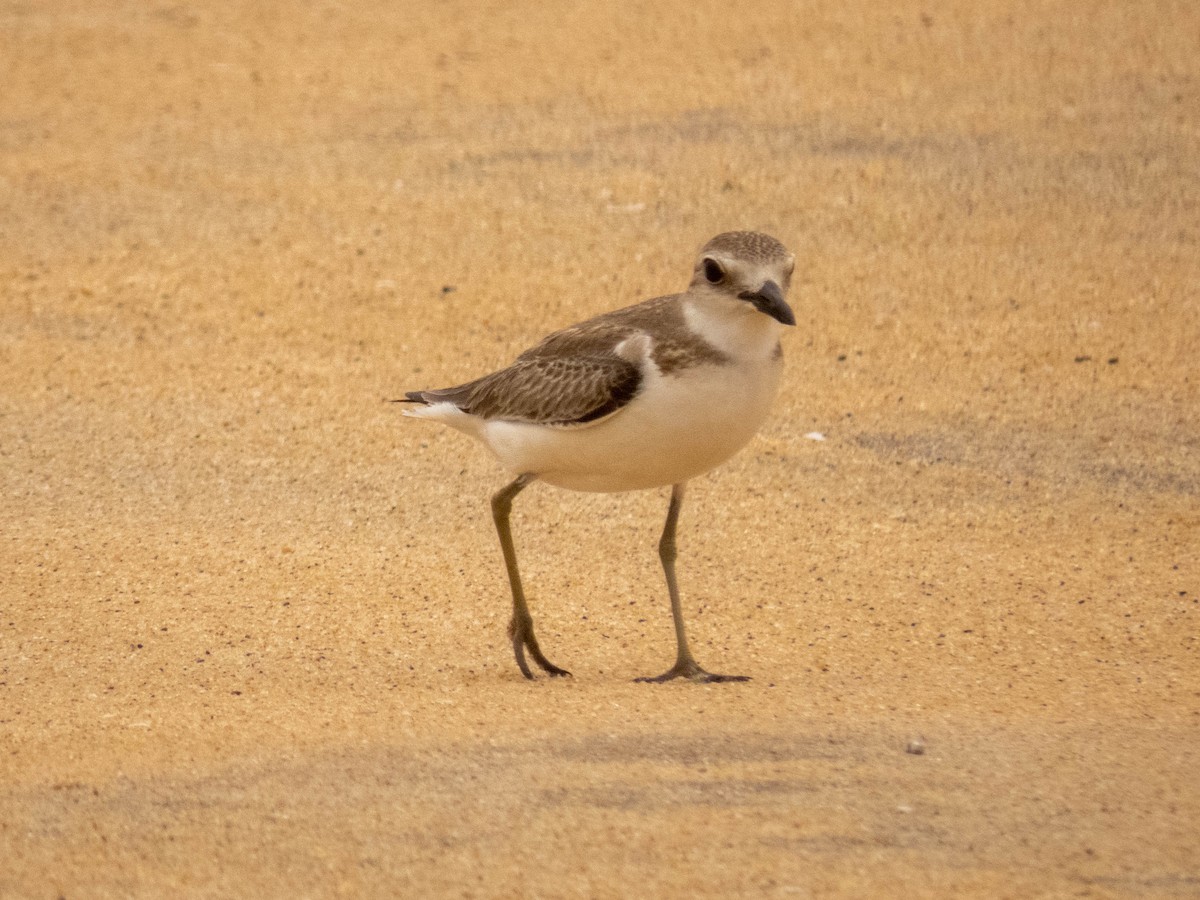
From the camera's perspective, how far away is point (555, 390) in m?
5.85

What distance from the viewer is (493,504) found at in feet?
20.5

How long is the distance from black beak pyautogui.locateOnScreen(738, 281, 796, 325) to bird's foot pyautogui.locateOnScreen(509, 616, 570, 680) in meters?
A: 1.46

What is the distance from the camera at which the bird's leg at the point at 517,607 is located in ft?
19.9

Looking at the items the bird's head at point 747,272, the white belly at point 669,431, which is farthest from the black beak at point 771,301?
the white belly at point 669,431

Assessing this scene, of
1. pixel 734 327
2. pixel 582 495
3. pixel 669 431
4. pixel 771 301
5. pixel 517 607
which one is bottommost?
pixel 582 495

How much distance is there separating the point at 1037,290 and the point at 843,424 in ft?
6.93

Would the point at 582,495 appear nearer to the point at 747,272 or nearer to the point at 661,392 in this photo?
the point at 661,392

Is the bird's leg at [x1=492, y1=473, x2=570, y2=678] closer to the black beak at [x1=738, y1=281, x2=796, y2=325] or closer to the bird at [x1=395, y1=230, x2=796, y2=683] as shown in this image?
the bird at [x1=395, y1=230, x2=796, y2=683]

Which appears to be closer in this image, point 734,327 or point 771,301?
point 771,301

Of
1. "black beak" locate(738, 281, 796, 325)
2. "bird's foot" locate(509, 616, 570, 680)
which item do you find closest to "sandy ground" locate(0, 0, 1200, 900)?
"bird's foot" locate(509, 616, 570, 680)

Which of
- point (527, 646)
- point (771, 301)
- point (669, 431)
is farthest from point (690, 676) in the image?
point (771, 301)

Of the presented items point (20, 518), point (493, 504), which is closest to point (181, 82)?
point (20, 518)

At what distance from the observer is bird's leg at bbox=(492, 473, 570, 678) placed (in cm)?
606

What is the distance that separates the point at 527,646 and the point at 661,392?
115 centimetres
